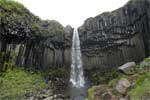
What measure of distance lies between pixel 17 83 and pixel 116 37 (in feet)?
55.0

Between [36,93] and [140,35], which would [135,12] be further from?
[36,93]

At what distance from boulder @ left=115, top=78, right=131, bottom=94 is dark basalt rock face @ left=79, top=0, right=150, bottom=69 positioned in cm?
1781

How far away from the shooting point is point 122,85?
9.33 metres

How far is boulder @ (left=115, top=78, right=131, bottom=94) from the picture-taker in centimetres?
914

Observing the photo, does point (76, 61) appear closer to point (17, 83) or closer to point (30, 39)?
point (30, 39)

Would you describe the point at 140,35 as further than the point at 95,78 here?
No

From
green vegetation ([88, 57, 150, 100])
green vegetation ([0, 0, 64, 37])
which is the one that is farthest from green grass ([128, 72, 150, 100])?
green vegetation ([0, 0, 64, 37])

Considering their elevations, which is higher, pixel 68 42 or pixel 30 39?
pixel 30 39

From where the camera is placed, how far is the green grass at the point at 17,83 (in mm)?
18913

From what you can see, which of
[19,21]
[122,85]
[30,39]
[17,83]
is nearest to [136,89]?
[122,85]

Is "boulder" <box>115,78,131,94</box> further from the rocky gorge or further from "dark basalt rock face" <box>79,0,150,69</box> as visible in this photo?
"dark basalt rock face" <box>79,0,150,69</box>

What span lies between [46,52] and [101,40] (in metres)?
8.97

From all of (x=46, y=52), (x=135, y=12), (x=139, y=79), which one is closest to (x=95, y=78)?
(x=46, y=52)

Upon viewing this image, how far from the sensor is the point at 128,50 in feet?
101
